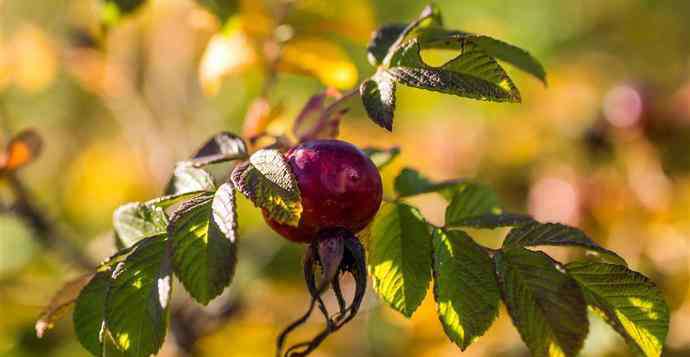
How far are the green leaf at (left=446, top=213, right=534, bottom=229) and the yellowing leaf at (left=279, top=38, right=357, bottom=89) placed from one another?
0.56m

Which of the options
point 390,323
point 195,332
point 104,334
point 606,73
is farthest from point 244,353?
point 606,73

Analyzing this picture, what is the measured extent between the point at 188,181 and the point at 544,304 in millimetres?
426

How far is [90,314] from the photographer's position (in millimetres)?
1018

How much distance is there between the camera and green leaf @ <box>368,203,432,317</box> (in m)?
1.03

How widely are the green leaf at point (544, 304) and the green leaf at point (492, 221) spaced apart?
0.29ft

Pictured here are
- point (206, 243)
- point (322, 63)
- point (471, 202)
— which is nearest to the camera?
point (206, 243)

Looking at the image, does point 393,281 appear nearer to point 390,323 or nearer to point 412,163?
point 390,323

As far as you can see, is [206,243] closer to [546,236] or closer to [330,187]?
[330,187]

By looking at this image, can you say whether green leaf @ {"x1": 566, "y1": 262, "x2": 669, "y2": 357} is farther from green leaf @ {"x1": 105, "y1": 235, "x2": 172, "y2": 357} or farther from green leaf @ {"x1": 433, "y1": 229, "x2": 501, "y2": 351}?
green leaf @ {"x1": 105, "y1": 235, "x2": 172, "y2": 357}

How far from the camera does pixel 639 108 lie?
241cm

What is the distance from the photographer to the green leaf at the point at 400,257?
103 centimetres

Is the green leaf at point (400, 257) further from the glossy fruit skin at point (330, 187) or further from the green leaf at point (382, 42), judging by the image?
the green leaf at point (382, 42)

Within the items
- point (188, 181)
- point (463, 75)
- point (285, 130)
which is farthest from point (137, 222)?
point (285, 130)

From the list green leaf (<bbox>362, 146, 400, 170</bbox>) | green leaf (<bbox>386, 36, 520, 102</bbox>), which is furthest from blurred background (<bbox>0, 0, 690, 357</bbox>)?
green leaf (<bbox>386, 36, 520, 102</bbox>)
